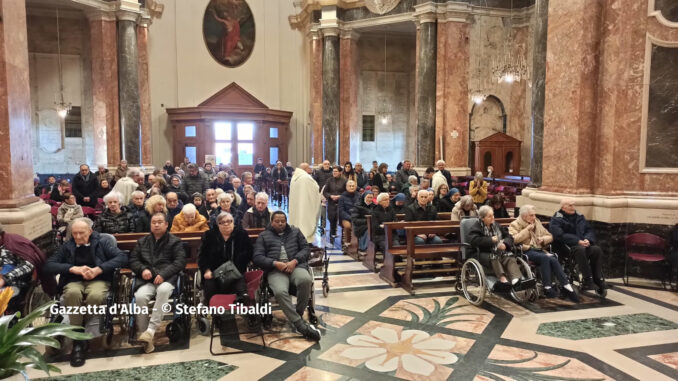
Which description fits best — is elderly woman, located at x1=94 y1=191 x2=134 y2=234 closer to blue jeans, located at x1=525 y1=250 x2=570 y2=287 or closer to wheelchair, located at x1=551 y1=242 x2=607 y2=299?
blue jeans, located at x1=525 y1=250 x2=570 y2=287

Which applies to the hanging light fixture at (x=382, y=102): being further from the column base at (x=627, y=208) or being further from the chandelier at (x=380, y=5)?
the column base at (x=627, y=208)

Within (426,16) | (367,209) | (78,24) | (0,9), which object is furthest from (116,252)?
(78,24)

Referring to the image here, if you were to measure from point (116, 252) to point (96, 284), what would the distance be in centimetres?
37

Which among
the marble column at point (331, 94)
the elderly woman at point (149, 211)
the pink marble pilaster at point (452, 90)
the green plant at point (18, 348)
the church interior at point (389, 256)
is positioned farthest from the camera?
the marble column at point (331, 94)

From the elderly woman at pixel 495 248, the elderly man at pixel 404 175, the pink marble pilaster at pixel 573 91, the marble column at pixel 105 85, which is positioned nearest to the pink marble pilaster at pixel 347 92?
the elderly man at pixel 404 175

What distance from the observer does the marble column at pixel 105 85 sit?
13773 mm

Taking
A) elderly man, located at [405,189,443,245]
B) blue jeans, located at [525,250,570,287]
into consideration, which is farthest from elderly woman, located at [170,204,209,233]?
blue jeans, located at [525,250,570,287]

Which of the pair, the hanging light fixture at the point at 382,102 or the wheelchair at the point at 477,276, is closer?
the wheelchair at the point at 477,276

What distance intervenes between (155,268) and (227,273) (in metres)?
0.74

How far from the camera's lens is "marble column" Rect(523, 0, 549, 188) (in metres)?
8.17

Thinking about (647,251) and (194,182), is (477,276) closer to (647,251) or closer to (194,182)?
(647,251)

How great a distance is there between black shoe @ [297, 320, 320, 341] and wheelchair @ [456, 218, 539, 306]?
2145mm

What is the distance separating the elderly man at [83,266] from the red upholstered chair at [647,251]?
263 inches

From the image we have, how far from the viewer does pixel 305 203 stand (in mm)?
6848
